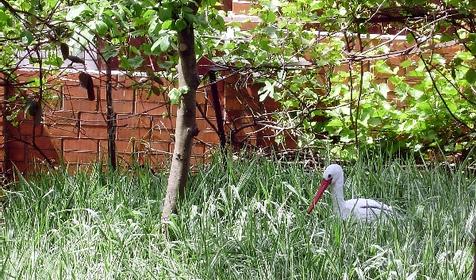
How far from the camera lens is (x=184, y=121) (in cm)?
→ 405

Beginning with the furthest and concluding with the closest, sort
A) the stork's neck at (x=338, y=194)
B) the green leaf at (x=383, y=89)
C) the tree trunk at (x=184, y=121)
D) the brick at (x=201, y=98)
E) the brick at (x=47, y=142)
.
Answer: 1. the brick at (x=47, y=142)
2. the brick at (x=201, y=98)
3. the green leaf at (x=383, y=89)
4. the stork's neck at (x=338, y=194)
5. the tree trunk at (x=184, y=121)

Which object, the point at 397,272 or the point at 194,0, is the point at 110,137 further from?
the point at 397,272

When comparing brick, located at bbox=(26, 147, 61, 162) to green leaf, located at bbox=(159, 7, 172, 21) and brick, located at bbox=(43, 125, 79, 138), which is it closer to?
brick, located at bbox=(43, 125, 79, 138)

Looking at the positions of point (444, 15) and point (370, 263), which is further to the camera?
point (444, 15)

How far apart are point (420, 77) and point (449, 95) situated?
276 millimetres

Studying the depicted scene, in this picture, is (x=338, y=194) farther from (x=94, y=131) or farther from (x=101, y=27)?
(x=94, y=131)

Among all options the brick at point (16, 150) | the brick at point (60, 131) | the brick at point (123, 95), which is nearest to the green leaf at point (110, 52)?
the brick at point (123, 95)

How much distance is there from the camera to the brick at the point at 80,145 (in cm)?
650

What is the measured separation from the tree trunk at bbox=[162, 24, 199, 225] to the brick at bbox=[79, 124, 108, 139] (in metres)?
2.47

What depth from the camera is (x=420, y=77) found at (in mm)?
6027

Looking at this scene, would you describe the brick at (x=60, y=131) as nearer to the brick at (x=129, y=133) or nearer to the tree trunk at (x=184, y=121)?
the brick at (x=129, y=133)

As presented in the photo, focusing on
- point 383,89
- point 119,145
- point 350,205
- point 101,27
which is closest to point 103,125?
point 119,145

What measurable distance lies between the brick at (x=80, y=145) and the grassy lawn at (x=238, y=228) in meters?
1.54

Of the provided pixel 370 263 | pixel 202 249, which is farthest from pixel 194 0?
pixel 370 263
